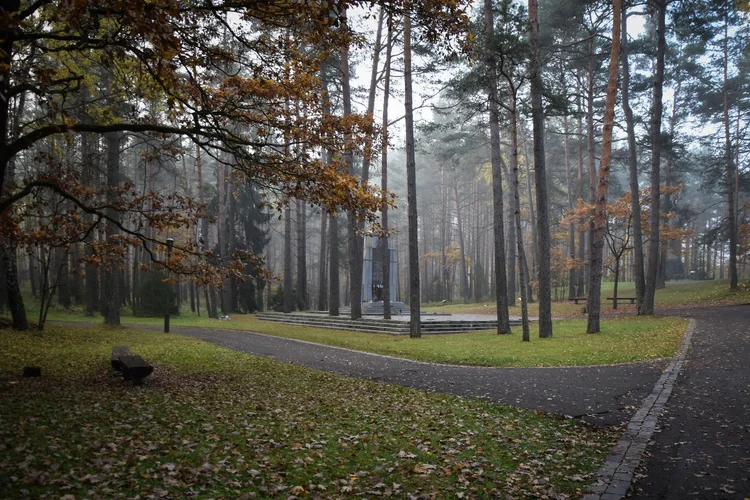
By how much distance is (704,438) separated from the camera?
19.2 feet

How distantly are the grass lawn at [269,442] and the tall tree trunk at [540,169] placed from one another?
8692 mm

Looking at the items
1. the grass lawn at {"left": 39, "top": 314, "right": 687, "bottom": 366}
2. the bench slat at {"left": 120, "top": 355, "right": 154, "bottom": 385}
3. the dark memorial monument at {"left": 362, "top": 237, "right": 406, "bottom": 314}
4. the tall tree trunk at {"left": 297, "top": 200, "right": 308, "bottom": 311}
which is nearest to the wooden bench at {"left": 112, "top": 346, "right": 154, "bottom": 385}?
the bench slat at {"left": 120, "top": 355, "right": 154, "bottom": 385}

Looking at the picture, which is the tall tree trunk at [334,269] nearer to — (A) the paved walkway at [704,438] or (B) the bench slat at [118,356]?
(B) the bench slat at [118,356]

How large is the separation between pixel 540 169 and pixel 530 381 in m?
8.46

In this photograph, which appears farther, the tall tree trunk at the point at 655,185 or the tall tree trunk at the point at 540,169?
the tall tree trunk at the point at 655,185

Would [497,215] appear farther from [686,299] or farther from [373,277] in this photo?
[686,299]

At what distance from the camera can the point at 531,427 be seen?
6.56 meters

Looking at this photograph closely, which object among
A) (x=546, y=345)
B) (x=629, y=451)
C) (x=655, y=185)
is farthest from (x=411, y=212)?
(x=629, y=451)

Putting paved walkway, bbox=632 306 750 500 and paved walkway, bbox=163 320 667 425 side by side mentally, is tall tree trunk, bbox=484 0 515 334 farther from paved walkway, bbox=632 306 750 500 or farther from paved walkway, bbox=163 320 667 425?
paved walkway, bbox=632 306 750 500

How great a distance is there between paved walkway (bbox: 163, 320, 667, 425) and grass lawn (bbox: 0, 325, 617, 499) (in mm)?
677

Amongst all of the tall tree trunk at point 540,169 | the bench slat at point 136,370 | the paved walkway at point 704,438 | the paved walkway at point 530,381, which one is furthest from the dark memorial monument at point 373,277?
the bench slat at point 136,370

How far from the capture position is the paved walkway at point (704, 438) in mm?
4512

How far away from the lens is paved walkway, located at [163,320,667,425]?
771 centimetres

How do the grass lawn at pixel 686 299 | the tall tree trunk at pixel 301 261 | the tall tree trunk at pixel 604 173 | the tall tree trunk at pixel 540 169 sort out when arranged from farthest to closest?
1. the tall tree trunk at pixel 301 261
2. the grass lawn at pixel 686 299
3. the tall tree trunk at pixel 604 173
4. the tall tree trunk at pixel 540 169
